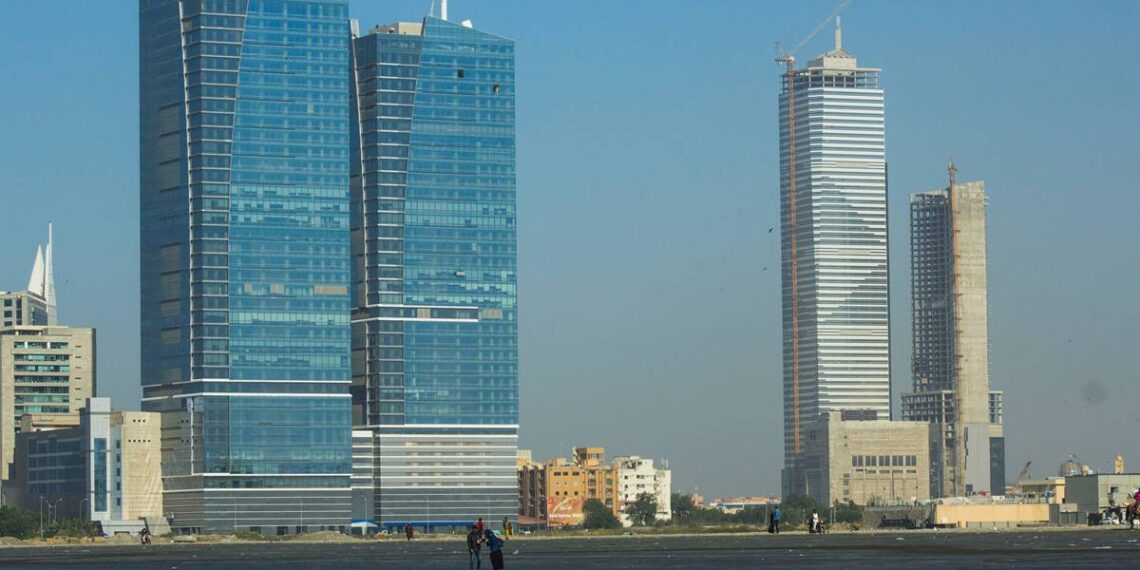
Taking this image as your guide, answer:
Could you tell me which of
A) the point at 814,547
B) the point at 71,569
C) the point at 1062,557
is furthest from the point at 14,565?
the point at 1062,557

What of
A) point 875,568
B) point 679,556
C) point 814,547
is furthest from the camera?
point 814,547

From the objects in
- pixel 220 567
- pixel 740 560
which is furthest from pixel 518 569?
pixel 220 567

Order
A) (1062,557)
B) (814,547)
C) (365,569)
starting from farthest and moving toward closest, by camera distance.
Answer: (814,547) → (365,569) → (1062,557)

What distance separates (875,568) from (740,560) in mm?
18909

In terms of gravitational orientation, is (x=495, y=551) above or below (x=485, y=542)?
above

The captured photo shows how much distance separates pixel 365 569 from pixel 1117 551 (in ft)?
115

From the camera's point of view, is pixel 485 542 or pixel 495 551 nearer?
pixel 495 551

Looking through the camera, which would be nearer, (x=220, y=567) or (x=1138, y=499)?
(x=220, y=567)

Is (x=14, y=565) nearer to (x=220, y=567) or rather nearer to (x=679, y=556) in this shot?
(x=220, y=567)

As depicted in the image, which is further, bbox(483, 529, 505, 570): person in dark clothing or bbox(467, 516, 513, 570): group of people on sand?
bbox(467, 516, 513, 570): group of people on sand

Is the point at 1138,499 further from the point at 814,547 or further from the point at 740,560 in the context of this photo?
the point at 740,560

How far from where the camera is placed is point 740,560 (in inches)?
4481

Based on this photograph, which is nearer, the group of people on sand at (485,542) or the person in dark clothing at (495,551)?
the person in dark clothing at (495,551)

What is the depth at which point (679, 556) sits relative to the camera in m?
125
